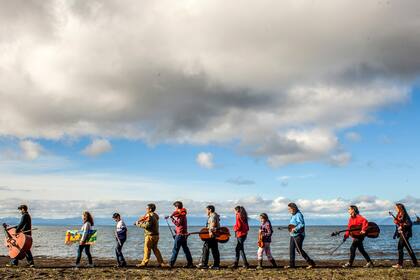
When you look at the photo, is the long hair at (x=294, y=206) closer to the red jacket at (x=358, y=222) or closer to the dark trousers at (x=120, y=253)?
the red jacket at (x=358, y=222)

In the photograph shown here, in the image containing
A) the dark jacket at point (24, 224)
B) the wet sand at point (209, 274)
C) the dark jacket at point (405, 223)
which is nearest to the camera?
the wet sand at point (209, 274)

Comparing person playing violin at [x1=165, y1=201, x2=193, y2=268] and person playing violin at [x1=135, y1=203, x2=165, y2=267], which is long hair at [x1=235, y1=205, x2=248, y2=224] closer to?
person playing violin at [x1=165, y1=201, x2=193, y2=268]

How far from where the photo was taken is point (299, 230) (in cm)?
1792

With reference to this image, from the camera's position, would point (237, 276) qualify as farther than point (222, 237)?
No

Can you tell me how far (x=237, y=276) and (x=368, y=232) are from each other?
6167mm

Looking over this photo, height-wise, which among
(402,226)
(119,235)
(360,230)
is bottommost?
(119,235)

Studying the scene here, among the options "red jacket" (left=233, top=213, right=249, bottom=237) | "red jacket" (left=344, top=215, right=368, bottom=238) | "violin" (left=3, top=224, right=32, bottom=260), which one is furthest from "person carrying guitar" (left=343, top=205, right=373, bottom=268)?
"violin" (left=3, top=224, right=32, bottom=260)

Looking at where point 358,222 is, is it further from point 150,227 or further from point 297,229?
point 150,227

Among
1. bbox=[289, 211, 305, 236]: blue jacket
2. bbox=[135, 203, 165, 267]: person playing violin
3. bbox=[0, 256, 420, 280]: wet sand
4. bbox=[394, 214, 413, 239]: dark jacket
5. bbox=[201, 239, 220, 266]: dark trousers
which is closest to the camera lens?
bbox=[0, 256, 420, 280]: wet sand

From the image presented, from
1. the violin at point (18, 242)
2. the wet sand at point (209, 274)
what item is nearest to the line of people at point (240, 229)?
the violin at point (18, 242)

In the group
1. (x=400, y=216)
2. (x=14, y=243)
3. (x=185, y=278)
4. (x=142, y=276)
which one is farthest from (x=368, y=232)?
(x=14, y=243)

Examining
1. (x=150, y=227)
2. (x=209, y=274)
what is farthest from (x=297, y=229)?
(x=150, y=227)

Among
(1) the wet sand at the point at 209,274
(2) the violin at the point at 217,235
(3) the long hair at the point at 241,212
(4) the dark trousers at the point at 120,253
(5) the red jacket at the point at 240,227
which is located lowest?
(1) the wet sand at the point at 209,274

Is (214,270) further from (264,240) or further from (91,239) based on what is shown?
(91,239)
